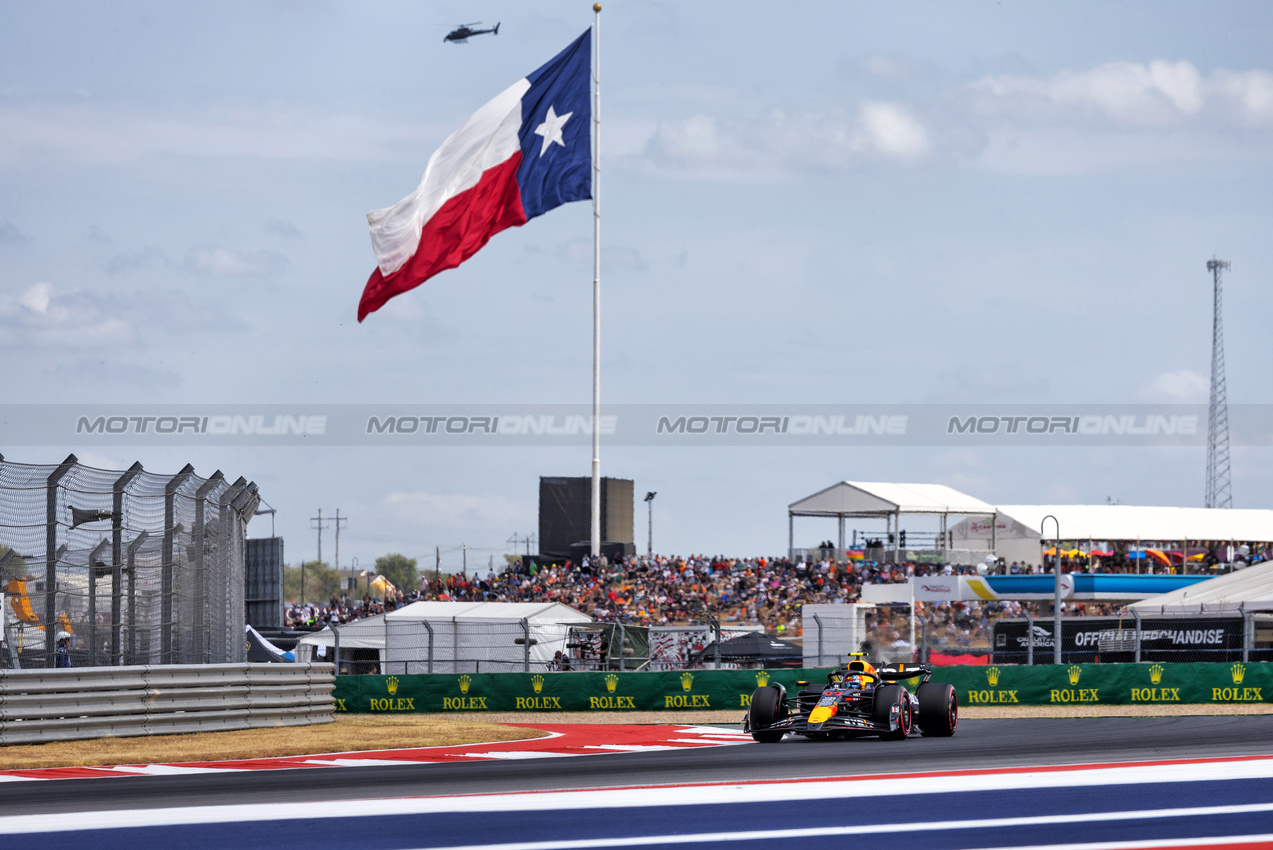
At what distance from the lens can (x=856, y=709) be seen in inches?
656

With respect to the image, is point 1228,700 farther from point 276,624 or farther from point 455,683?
point 276,624

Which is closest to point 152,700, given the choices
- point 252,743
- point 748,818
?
point 252,743

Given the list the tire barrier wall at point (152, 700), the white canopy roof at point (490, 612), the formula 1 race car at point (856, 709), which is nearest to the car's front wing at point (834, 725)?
the formula 1 race car at point (856, 709)

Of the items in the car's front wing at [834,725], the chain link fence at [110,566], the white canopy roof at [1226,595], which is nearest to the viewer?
the chain link fence at [110,566]

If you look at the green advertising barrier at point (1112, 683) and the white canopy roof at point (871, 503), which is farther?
the white canopy roof at point (871, 503)

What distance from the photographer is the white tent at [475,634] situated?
97.9 ft

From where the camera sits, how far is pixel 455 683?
1007 inches

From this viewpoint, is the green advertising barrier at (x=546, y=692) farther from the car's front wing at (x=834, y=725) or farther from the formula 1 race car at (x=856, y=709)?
the car's front wing at (x=834, y=725)

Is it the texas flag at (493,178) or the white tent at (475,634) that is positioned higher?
the texas flag at (493,178)

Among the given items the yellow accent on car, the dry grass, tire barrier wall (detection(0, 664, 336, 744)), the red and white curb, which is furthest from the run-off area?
tire barrier wall (detection(0, 664, 336, 744))

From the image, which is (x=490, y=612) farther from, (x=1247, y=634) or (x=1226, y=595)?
(x=1226, y=595)

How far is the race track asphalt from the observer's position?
35.1 ft

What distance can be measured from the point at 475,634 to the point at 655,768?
17.2 m

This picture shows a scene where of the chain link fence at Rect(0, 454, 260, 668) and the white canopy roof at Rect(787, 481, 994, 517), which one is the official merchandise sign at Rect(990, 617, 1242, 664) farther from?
the white canopy roof at Rect(787, 481, 994, 517)
